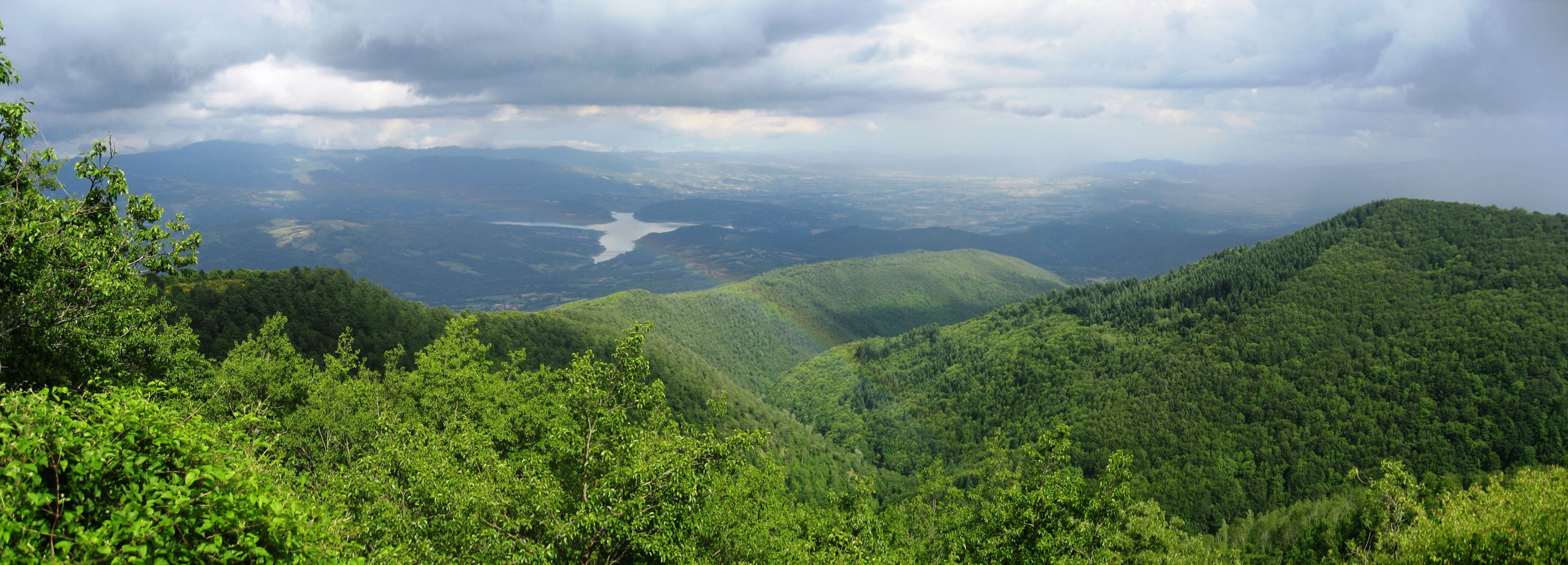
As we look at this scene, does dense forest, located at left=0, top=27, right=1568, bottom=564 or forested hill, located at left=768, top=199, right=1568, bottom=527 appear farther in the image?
forested hill, located at left=768, top=199, right=1568, bottom=527

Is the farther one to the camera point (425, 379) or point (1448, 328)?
point (1448, 328)

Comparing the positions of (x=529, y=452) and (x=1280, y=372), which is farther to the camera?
(x=1280, y=372)

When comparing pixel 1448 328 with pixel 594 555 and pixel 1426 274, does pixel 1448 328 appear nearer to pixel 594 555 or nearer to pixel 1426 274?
pixel 1426 274

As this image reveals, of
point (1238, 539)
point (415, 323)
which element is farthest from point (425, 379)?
point (1238, 539)

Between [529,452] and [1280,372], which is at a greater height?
[529,452]

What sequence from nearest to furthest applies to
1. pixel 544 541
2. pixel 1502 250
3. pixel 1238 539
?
pixel 544 541 → pixel 1238 539 → pixel 1502 250

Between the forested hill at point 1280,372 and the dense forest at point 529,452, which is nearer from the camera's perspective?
the dense forest at point 529,452

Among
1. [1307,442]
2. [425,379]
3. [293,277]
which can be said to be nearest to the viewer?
[425,379]

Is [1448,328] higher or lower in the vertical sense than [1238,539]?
higher
